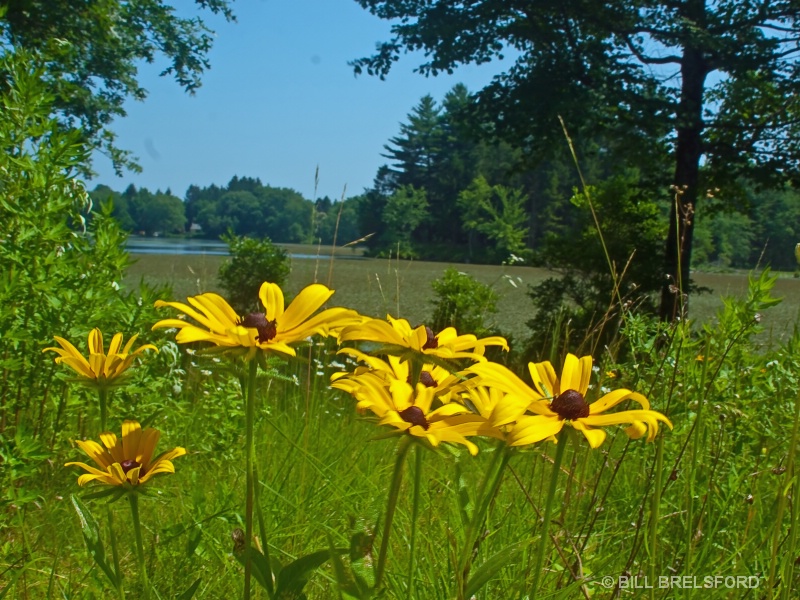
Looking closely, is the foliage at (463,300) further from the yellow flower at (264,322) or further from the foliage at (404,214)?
the foliage at (404,214)

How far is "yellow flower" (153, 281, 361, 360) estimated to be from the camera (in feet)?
2.22

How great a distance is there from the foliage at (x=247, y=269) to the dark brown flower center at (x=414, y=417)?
8.94 meters

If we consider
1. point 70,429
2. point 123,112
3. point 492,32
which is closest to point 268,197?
point 123,112

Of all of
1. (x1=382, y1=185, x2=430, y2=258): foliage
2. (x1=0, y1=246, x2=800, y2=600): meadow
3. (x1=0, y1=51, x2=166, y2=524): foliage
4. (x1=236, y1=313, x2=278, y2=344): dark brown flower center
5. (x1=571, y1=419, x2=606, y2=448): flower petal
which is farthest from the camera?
(x1=382, y1=185, x2=430, y2=258): foliage

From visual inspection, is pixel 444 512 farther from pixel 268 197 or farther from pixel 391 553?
pixel 268 197

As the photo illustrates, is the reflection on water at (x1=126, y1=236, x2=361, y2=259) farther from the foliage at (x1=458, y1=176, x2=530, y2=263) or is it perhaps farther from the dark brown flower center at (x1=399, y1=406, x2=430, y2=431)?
the dark brown flower center at (x1=399, y1=406, x2=430, y2=431)

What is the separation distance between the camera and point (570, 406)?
2.27 ft

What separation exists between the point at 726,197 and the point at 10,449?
26.0ft

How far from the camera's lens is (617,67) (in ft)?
23.9

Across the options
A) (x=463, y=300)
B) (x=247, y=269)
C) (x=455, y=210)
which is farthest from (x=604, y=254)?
(x=455, y=210)

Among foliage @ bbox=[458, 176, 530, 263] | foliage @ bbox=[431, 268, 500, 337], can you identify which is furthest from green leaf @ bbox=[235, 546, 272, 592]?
foliage @ bbox=[458, 176, 530, 263]

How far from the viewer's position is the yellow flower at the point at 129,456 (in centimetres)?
79

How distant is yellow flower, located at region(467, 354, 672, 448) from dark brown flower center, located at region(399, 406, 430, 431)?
0.23 ft

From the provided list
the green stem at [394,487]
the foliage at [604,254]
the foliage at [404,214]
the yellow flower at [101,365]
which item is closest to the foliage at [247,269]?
the foliage at [604,254]
